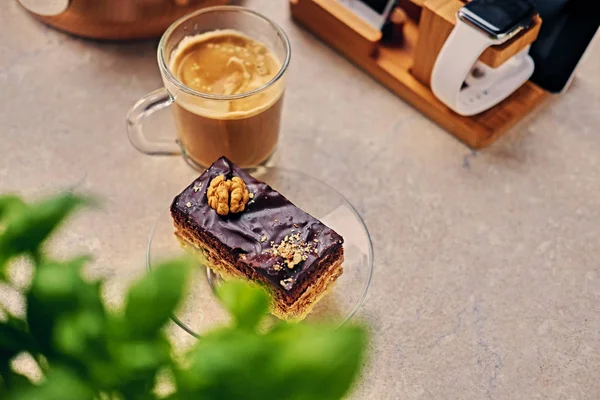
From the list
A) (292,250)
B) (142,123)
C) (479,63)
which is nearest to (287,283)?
(292,250)

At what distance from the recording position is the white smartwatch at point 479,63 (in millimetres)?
924

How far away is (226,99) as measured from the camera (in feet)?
2.92

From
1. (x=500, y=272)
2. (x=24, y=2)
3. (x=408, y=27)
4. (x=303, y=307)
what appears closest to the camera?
(x=303, y=307)

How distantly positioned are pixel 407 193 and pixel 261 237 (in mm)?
290

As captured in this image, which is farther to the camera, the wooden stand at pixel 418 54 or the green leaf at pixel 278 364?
the wooden stand at pixel 418 54

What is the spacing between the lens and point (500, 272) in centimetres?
93

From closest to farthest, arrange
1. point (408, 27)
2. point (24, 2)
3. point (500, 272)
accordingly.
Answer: point (500, 272) < point (24, 2) < point (408, 27)

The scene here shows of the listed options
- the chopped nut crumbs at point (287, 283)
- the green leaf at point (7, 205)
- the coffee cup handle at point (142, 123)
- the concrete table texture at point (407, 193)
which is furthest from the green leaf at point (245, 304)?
the coffee cup handle at point (142, 123)

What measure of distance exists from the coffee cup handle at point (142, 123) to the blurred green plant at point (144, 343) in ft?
2.14

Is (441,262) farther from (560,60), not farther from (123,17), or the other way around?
(123,17)

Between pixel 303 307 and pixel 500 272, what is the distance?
282mm

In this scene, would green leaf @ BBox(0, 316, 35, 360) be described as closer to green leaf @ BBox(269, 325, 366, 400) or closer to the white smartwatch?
green leaf @ BBox(269, 325, 366, 400)

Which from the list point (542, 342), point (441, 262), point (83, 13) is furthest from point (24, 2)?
point (542, 342)

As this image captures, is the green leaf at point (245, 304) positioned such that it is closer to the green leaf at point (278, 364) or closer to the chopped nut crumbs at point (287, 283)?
the green leaf at point (278, 364)
